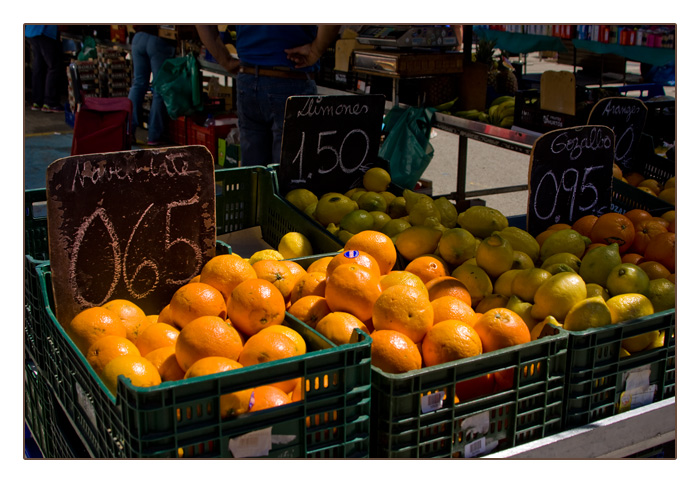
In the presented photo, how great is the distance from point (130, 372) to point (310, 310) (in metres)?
0.62

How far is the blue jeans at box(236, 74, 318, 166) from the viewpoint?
4.87m

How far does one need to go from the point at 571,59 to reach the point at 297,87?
11.7 m

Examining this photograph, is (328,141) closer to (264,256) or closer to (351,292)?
(264,256)

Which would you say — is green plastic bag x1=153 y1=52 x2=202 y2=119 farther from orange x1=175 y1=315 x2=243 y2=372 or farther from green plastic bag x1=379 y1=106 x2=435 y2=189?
orange x1=175 y1=315 x2=243 y2=372

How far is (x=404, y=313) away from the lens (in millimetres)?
2086

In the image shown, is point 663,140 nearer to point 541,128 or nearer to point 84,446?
point 541,128

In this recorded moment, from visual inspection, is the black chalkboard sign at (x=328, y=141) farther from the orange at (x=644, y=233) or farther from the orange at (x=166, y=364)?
the orange at (x=166, y=364)

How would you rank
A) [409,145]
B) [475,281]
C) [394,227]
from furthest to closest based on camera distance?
[409,145]
[394,227]
[475,281]

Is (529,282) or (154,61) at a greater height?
(154,61)

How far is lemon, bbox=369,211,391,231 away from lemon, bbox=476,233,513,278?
0.66 meters

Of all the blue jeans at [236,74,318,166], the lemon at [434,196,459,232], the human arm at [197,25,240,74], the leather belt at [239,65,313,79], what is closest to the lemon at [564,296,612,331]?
the lemon at [434,196,459,232]

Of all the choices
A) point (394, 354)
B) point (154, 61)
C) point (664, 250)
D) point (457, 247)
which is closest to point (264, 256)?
point (457, 247)

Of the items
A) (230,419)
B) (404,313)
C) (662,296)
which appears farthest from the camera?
(662,296)

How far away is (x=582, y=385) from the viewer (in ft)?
6.95
